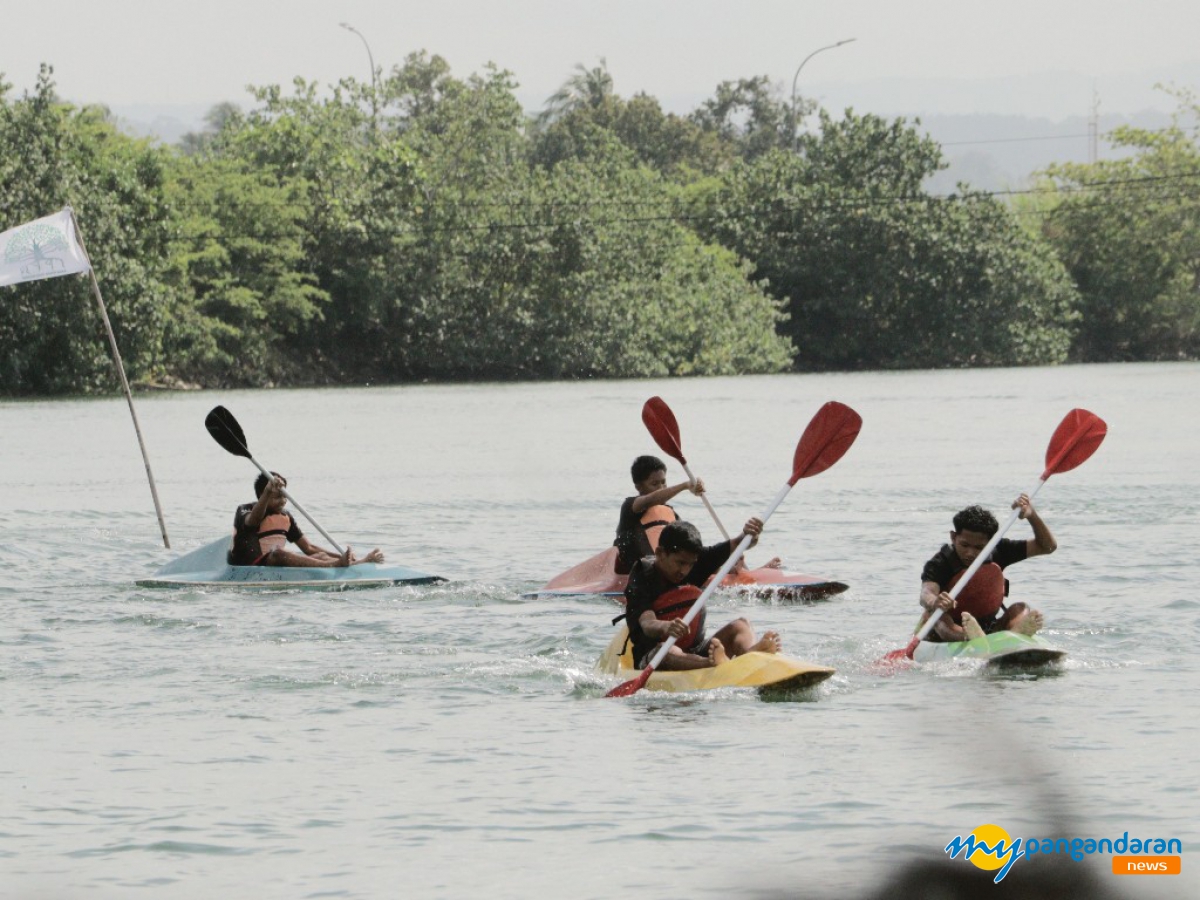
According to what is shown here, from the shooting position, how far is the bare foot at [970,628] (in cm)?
1184

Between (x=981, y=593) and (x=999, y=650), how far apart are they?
1.39ft

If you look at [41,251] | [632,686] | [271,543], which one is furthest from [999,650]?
[41,251]

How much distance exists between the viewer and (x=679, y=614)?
11289 mm

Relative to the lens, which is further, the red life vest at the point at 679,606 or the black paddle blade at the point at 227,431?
the black paddle blade at the point at 227,431

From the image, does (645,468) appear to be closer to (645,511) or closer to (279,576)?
(645,511)

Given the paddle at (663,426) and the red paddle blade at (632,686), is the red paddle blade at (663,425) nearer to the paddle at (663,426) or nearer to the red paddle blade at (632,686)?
the paddle at (663,426)

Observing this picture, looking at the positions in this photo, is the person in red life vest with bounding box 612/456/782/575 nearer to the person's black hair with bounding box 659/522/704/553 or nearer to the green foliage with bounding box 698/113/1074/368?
the person's black hair with bounding box 659/522/704/553

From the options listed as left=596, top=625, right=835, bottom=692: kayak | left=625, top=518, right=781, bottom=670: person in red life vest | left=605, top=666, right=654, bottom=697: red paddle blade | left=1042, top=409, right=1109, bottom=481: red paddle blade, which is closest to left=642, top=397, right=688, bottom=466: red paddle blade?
left=1042, top=409, right=1109, bottom=481: red paddle blade

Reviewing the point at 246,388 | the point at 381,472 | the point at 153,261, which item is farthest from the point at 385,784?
the point at 246,388

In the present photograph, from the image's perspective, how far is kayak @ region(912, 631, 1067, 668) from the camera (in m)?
11.8

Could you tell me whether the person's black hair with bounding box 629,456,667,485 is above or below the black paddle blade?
below

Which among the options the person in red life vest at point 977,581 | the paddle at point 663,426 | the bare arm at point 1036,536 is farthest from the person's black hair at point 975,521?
the paddle at point 663,426

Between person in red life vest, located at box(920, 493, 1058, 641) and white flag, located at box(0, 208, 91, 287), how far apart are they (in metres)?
10.9

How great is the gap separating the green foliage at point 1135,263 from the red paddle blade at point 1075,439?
2831 inches
